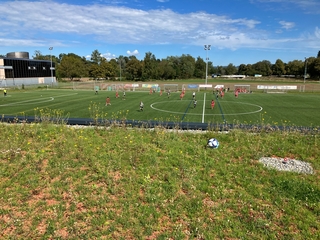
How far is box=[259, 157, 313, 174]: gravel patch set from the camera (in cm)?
912

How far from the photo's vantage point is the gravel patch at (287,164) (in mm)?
9123

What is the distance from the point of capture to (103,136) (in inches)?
493

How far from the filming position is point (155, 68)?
116 metres

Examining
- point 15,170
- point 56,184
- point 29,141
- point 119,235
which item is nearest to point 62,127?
point 29,141

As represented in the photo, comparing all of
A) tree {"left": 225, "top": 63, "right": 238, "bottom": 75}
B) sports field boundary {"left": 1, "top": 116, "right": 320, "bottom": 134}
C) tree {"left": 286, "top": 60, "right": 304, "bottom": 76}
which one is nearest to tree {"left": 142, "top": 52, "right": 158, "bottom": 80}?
tree {"left": 286, "top": 60, "right": 304, "bottom": 76}

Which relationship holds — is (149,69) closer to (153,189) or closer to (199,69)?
(199,69)

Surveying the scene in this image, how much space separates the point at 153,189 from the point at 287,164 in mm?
5349

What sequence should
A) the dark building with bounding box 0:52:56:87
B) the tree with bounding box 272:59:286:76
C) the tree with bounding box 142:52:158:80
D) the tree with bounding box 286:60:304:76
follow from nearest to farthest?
the dark building with bounding box 0:52:56:87, the tree with bounding box 142:52:158:80, the tree with bounding box 286:60:304:76, the tree with bounding box 272:59:286:76

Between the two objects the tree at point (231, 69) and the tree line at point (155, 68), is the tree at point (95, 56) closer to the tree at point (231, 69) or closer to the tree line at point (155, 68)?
the tree line at point (155, 68)

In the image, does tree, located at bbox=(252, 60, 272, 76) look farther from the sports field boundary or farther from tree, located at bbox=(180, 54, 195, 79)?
the sports field boundary

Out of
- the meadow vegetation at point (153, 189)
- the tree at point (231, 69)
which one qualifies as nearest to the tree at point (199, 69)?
the tree at point (231, 69)

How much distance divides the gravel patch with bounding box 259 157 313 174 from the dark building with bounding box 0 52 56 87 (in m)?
72.2

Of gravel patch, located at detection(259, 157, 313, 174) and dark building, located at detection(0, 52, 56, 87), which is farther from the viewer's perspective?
dark building, located at detection(0, 52, 56, 87)

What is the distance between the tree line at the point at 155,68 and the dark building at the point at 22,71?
757 inches
